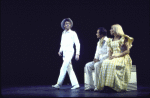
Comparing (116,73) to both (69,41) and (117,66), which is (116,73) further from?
(69,41)

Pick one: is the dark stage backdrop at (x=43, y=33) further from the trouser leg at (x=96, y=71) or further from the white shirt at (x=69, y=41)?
the trouser leg at (x=96, y=71)

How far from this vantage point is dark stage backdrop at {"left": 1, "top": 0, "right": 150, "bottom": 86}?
5.45 meters

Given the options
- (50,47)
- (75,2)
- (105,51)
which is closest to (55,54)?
(50,47)

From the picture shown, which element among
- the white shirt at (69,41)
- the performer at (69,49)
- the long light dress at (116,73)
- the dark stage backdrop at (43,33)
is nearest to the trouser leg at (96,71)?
the long light dress at (116,73)

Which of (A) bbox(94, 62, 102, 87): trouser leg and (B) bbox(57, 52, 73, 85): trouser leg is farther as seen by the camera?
(B) bbox(57, 52, 73, 85): trouser leg

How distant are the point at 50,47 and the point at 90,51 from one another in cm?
115

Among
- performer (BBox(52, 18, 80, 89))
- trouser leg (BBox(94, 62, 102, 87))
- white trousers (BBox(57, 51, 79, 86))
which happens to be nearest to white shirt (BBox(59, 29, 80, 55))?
performer (BBox(52, 18, 80, 89))

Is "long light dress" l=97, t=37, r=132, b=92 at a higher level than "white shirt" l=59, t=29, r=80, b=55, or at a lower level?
lower

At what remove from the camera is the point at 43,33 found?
222 inches

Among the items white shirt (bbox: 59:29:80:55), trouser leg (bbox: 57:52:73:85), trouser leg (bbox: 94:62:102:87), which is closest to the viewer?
trouser leg (bbox: 94:62:102:87)

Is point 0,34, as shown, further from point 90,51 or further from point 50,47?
point 90,51

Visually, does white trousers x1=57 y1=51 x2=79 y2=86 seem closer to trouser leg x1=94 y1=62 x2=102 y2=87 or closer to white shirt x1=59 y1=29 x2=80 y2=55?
white shirt x1=59 y1=29 x2=80 y2=55

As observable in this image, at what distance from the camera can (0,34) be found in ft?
17.4

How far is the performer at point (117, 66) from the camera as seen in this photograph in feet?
10.4
